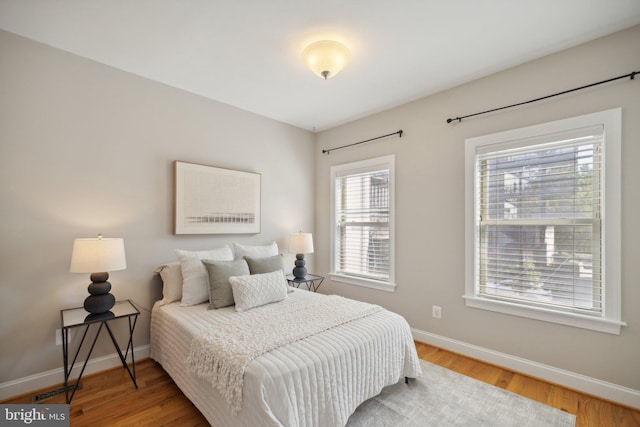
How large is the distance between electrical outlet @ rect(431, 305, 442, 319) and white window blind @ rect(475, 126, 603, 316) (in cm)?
47

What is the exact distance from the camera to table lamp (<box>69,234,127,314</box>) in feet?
6.87

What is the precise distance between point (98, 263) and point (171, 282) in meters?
0.65

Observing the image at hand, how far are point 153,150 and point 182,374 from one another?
6.64ft

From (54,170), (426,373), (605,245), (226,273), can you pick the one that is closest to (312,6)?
(226,273)

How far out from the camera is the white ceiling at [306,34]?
1.90 m

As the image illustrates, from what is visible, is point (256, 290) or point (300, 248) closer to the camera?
point (256, 290)

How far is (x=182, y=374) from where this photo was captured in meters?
2.11

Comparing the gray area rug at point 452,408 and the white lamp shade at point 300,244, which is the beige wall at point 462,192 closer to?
the gray area rug at point 452,408

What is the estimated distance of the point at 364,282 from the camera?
3.72 meters

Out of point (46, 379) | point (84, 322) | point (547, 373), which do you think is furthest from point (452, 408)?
point (46, 379)

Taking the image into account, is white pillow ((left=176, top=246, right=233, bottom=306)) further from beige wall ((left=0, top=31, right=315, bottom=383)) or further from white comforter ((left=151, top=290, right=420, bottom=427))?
beige wall ((left=0, top=31, right=315, bottom=383))

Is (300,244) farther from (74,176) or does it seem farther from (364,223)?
→ (74,176)

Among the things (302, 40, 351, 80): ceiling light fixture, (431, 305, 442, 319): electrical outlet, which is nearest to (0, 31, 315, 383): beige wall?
(302, 40, 351, 80): ceiling light fixture

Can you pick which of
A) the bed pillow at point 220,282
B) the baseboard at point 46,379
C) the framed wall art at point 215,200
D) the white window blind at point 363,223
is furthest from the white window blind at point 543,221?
the baseboard at point 46,379
